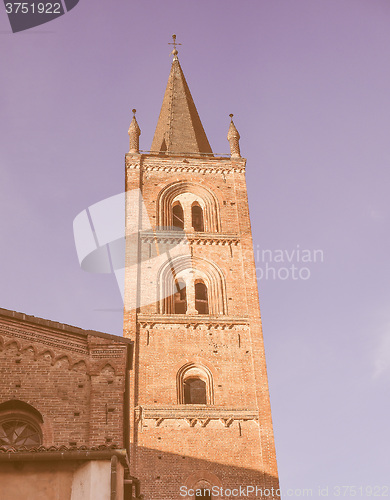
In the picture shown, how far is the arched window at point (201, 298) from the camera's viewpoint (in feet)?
75.1

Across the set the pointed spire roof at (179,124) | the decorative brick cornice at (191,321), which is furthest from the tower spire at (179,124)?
the decorative brick cornice at (191,321)

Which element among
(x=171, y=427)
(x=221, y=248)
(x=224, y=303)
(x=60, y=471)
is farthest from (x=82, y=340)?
(x=221, y=248)

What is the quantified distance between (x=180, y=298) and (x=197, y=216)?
4585 mm

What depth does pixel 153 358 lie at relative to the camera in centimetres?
1995

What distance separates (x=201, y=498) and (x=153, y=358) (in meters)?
4.53

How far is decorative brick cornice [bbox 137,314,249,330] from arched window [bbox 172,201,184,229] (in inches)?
212

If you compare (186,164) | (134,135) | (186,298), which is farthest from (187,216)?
(134,135)

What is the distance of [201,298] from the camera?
77.1 feet

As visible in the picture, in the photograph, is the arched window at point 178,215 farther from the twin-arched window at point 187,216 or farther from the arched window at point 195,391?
the arched window at point 195,391

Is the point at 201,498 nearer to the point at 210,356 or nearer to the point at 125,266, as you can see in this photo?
the point at 210,356

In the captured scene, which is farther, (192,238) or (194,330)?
(192,238)

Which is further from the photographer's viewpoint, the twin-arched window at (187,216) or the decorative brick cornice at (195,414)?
the twin-arched window at (187,216)

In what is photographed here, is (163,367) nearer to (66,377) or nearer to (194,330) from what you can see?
(194,330)

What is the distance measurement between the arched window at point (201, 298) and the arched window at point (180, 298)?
1.45 feet
